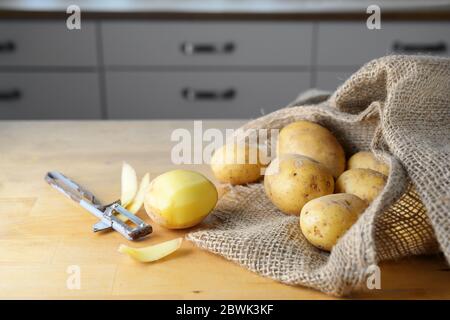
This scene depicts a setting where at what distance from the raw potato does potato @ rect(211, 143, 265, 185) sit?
0.36 ft

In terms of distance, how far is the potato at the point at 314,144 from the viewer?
2.22 ft

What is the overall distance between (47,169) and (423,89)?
1.68 ft

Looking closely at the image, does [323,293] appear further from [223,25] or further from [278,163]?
[223,25]

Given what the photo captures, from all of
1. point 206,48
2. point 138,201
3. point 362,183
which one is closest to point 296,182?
point 362,183

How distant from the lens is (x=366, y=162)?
2.19 feet

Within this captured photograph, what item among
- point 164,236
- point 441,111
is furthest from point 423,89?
point 164,236

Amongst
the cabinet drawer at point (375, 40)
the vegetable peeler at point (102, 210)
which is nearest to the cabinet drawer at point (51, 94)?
the cabinet drawer at point (375, 40)

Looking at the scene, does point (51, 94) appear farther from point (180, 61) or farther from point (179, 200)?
point (179, 200)

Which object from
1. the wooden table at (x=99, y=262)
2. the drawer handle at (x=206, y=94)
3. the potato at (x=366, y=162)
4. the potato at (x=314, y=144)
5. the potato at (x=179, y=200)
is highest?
the potato at (x=314, y=144)

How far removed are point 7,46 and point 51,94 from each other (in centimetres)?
19

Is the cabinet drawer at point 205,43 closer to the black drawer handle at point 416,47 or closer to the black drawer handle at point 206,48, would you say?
the black drawer handle at point 206,48

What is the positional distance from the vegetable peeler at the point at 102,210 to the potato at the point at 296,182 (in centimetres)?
14

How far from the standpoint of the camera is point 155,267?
1.85 ft

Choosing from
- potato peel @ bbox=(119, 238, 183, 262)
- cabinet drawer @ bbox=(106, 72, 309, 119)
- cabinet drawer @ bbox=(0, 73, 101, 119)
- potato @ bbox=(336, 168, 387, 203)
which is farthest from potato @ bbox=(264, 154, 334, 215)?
cabinet drawer @ bbox=(0, 73, 101, 119)
